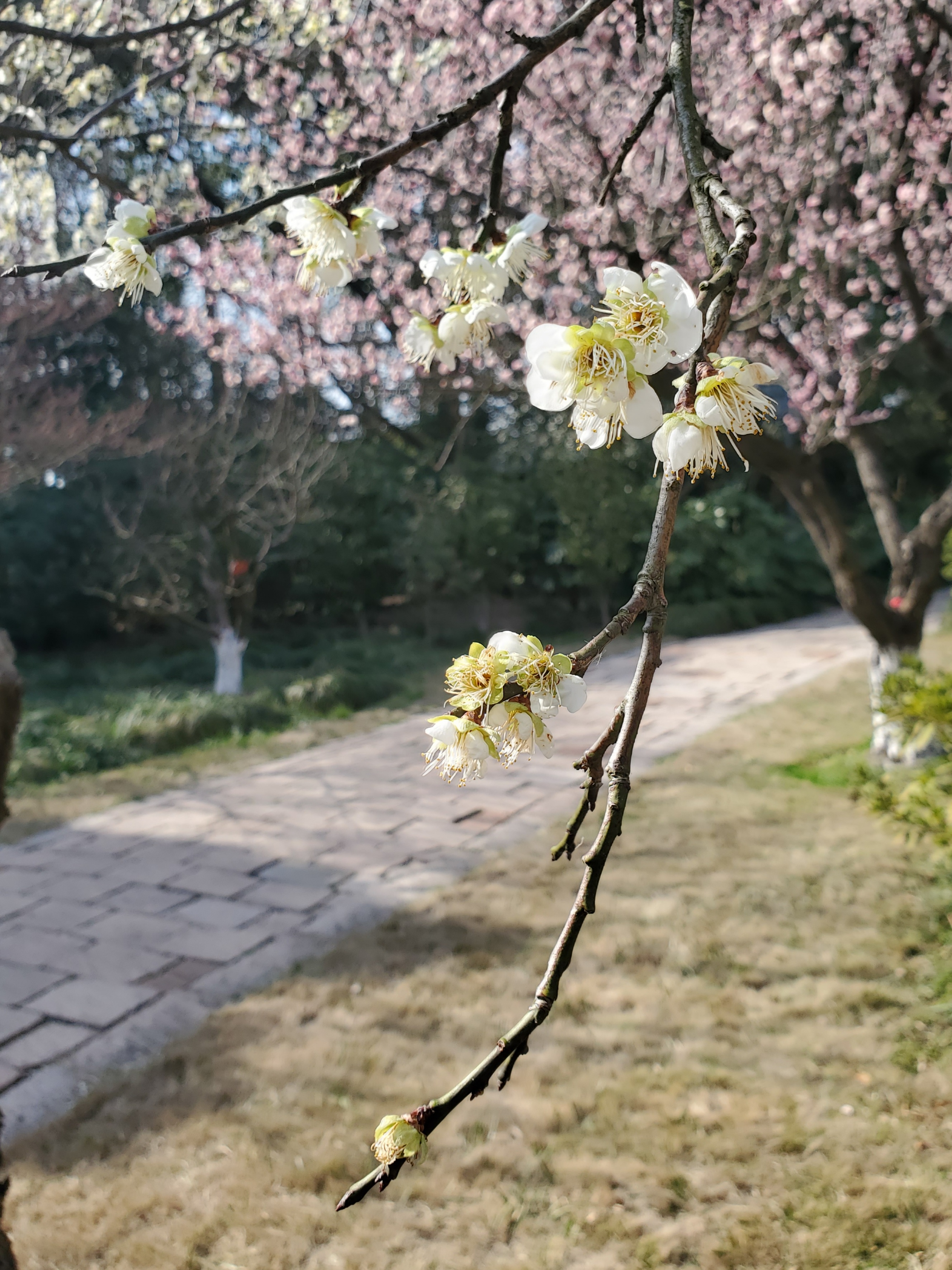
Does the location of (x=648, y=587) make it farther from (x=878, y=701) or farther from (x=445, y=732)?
(x=878, y=701)

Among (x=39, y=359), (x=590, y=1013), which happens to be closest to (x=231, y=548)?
(x=39, y=359)

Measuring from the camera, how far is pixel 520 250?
1.27 m

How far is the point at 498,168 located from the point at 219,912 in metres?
3.33

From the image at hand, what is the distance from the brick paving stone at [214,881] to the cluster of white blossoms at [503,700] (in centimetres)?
362

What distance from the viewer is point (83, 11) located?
151 inches

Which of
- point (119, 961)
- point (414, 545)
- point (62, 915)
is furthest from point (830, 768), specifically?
point (414, 545)

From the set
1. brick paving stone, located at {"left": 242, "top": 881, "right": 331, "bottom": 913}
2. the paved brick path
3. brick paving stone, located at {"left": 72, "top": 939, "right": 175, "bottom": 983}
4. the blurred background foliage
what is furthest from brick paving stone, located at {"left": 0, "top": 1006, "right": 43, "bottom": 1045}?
the blurred background foliage

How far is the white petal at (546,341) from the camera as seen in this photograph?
0.81m

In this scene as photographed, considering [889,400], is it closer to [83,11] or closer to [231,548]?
[231,548]

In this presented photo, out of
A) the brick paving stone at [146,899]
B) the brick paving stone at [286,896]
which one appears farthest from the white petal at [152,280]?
the brick paving stone at [146,899]

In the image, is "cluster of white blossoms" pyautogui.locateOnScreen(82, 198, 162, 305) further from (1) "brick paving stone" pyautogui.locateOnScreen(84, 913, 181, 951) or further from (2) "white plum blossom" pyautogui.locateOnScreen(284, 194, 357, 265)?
(1) "brick paving stone" pyautogui.locateOnScreen(84, 913, 181, 951)

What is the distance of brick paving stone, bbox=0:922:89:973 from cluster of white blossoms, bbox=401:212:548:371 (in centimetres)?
297

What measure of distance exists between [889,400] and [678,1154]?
43.9ft

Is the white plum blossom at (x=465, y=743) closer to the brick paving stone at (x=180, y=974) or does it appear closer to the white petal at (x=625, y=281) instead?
the white petal at (x=625, y=281)
